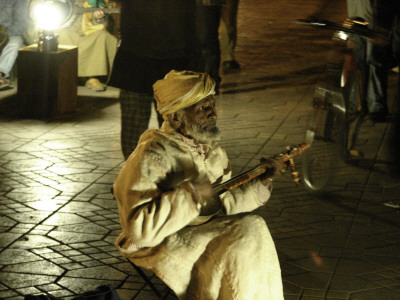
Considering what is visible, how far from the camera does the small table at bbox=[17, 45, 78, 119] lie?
8820 mm

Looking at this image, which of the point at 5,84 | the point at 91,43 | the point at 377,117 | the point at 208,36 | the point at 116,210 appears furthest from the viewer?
the point at 91,43

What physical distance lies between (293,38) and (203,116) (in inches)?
469

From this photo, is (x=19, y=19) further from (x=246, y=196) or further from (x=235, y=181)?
(x=235, y=181)

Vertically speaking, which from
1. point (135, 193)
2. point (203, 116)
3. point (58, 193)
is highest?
point (203, 116)

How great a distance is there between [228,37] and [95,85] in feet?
8.12

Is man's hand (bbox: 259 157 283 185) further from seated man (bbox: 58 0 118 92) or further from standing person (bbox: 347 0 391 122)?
seated man (bbox: 58 0 118 92)

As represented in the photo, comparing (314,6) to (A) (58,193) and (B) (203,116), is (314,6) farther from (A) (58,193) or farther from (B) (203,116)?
(B) (203,116)

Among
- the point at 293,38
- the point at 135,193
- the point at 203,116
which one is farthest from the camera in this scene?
the point at 293,38

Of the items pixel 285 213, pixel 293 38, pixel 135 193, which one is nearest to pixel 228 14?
pixel 293 38

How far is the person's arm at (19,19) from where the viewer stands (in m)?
10.7

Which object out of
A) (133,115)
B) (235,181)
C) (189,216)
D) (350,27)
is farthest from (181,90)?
(350,27)

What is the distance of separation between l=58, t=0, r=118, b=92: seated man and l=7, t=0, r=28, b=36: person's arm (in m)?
0.51

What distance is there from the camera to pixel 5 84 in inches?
415

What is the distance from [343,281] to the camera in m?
4.60
